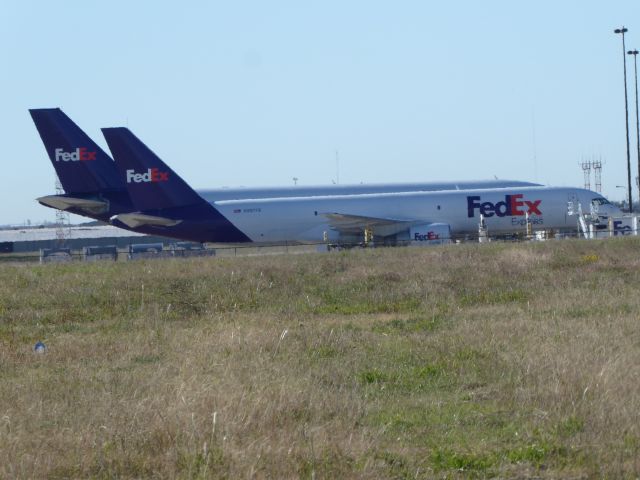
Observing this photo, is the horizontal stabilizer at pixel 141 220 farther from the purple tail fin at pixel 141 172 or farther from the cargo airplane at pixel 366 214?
the purple tail fin at pixel 141 172

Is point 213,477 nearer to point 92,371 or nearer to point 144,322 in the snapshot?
point 92,371

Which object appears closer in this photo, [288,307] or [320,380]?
[320,380]

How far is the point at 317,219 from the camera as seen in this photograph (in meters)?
Result: 51.0

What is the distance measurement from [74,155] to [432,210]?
1876 centimetres

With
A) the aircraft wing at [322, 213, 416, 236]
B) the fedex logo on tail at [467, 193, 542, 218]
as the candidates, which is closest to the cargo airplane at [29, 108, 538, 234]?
the aircraft wing at [322, 213, 416, 236]

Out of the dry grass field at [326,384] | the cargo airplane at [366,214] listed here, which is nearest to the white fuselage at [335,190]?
the cargo airplane at [366,214]

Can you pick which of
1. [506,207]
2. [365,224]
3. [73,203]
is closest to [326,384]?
[73,203]

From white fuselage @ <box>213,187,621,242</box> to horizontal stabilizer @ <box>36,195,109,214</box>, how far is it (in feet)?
19.9

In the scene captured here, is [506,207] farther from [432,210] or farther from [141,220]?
[141,220]

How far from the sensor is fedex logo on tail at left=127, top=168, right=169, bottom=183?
151ft

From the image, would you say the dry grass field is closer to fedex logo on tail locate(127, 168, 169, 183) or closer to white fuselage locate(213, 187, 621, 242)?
fedex logo on tail locate(127, 168, 169, 183)

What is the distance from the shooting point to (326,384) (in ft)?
37.1

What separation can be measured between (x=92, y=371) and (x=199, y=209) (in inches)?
1398

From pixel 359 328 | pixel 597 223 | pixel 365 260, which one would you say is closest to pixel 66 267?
pixel 365 260
